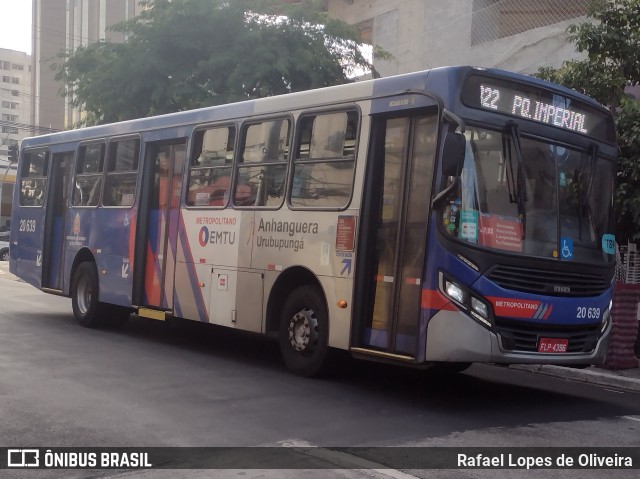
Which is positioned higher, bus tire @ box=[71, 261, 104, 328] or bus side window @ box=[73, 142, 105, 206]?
bus side window @ box=[73, 142, 105, 206]

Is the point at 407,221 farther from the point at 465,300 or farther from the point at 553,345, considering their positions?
the point at 553,345

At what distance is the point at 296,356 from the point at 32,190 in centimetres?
848

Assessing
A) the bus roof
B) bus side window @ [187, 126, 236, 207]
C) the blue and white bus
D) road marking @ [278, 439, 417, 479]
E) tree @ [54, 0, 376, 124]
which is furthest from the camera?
tree @ [54, 0, 376, 124]

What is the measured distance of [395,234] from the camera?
8656 mm

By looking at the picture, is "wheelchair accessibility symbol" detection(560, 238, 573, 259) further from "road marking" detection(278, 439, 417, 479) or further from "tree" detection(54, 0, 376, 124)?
"tree" detection(54, 0, 376, 124)

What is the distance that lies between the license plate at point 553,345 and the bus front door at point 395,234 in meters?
1.27

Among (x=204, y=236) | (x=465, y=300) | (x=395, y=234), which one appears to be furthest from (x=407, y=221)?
(x=204, y=236)

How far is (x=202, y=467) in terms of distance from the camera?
19.3ft

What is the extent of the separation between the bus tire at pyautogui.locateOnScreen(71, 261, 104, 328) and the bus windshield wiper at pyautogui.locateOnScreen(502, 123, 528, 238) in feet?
25.6

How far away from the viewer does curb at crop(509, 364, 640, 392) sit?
10867 millimetres

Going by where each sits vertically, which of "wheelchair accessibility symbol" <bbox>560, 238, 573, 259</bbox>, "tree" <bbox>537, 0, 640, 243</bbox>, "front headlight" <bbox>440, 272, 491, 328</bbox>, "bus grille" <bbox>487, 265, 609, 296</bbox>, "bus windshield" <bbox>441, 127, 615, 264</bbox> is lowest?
"front headlight" <bbox>440, 272, 491, 328</bbox>

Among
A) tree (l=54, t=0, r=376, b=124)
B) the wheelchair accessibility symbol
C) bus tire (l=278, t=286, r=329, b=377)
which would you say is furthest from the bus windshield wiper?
tree (l=54, t=0, r=376, b=124)

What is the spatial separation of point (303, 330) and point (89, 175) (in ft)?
20.6

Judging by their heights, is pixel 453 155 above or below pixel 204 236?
above
